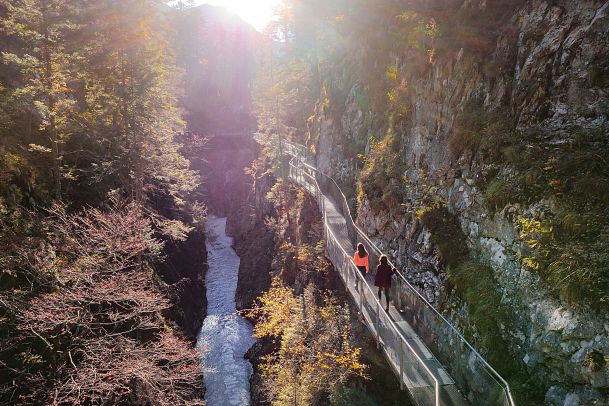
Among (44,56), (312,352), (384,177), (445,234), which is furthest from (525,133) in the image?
(44,56)

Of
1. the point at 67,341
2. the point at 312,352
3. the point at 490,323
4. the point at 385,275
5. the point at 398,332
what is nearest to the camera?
the point at 490,323

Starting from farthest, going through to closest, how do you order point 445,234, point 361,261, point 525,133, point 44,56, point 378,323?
point 44,56, point 361,261, point 445,234, point 378,323, point 525,133

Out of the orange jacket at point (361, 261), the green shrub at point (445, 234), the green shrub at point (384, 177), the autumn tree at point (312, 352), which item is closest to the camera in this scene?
the green shrub at point (445, 234)

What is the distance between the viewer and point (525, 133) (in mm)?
8523

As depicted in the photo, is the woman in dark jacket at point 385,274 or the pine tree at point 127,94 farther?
the pine tree at point 127,94

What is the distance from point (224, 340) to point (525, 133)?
71.2 ft

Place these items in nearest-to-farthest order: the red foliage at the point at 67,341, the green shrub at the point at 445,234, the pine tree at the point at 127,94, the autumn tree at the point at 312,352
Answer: the red foliage at the point at 67,341, the green shrub at the point at 445,234, the autumn tree at the point at 312,352, the pine tree at the point at 127,94

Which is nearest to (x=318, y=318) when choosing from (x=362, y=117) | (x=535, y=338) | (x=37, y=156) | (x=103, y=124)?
(x=535, y=338)

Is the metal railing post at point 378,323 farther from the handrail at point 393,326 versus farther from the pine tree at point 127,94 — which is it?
the pine tree at point 127,94

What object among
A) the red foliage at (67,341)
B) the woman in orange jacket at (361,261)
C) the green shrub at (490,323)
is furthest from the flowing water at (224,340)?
the green shrub at (490,323)

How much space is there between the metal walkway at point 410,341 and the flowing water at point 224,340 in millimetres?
6874

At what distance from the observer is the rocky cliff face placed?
588 cm

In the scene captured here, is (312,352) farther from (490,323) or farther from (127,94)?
(127,94)

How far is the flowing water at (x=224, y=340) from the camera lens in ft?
64.5
